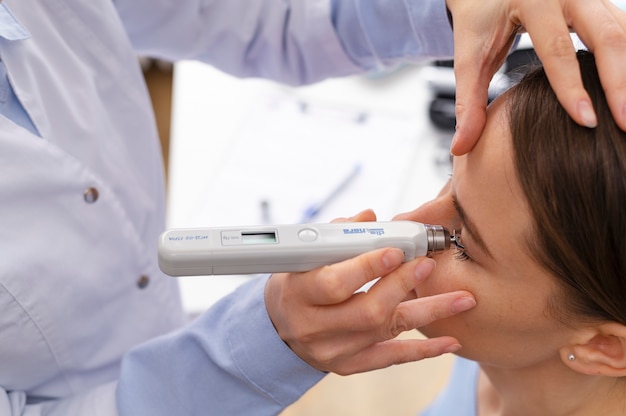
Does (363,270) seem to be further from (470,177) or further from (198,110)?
(198,110)

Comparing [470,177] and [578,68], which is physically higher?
[578,68]

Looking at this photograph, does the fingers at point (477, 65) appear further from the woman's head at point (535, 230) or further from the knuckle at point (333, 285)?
the knuckle at point (333, 285)

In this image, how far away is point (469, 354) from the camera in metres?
0.80

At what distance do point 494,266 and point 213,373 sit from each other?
0.33 metres

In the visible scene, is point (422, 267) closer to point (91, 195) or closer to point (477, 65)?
point (477, 65)

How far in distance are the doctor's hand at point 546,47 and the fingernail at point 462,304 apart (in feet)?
0.50

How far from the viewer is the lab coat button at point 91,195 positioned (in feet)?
2.77

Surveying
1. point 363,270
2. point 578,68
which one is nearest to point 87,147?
point 363,270

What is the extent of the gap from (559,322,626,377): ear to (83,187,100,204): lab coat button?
Result: 0.58 m

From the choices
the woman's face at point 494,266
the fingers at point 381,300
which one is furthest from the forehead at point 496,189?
the fingers at point 381,300

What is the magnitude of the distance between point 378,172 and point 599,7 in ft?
2.24

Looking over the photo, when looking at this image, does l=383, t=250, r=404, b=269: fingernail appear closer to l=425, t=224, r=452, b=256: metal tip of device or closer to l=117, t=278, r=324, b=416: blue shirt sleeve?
l=425, t=224, r=452, b=256: metal tip of device

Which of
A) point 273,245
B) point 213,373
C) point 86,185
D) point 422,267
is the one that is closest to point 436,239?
point 422,267

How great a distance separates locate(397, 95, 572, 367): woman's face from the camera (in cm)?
70
